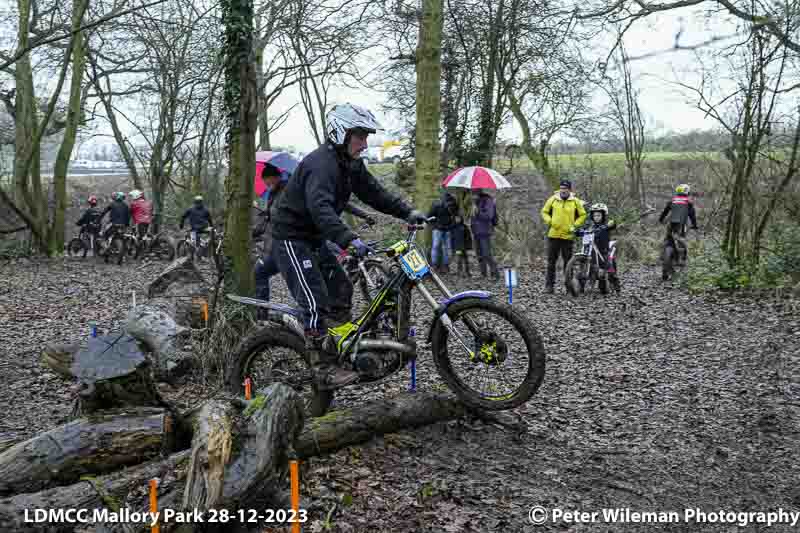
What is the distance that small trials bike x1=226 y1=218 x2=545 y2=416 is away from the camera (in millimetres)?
4754

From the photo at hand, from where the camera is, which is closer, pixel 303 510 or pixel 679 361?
pixel 303 510

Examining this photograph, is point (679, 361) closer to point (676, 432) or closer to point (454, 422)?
point (676, 432)

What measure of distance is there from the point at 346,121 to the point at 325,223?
0.72m

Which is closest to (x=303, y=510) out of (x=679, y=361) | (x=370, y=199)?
(x=370, y=199)

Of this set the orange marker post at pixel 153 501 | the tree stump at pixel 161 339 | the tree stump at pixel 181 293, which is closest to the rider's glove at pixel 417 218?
the orange marker post at pixel 153 501

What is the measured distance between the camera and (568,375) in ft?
23.5

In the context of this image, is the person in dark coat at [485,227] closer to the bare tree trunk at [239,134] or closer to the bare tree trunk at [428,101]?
the bare tree trunk at [428,101]

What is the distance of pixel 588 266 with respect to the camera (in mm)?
12469

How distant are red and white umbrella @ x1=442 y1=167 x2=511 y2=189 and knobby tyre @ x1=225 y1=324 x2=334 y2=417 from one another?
9.92m

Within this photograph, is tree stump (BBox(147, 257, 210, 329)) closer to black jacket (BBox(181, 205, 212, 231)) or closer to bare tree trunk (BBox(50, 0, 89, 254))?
black jacket (BBox(181, 205, 212, 231))

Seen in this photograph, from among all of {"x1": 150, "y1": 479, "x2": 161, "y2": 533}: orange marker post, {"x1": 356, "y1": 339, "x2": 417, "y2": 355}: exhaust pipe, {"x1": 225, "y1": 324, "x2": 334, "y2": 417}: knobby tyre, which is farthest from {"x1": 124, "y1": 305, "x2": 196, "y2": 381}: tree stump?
{"x1": 150, "y1": 479, "x2": 161, "y2": 533}: orange marker post

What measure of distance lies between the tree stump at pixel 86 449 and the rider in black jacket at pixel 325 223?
1317 millimetres

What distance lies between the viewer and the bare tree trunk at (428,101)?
1401 cm

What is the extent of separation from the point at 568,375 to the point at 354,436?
317 centimetres
